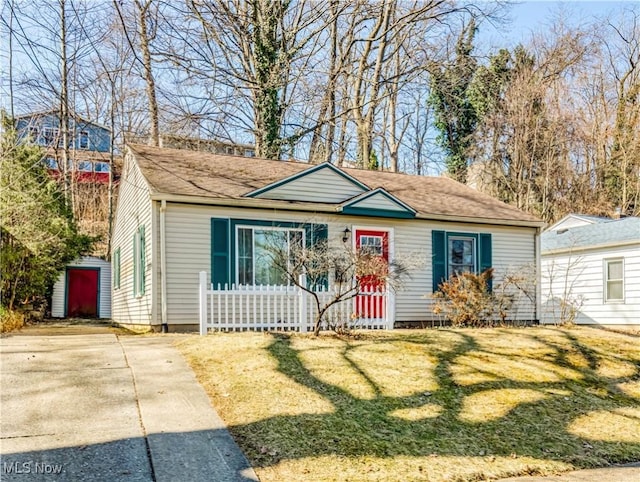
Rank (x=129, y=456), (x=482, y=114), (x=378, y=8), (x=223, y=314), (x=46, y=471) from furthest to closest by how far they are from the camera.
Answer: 1. (x=482, y=114)
2. (x=378, y=8)
3. (x=223, y=314)
4. (x=129, y=456)
5. (x=46, y=471)

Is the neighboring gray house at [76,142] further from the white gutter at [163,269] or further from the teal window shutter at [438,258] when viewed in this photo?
the teal window shutter at [438,258]

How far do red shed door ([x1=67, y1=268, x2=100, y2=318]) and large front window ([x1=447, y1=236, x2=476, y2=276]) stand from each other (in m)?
13.7

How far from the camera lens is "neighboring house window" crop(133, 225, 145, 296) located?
12125 mm

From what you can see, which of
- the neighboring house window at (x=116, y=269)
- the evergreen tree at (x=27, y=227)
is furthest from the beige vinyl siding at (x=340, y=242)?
the neighboring house window at (x=116, y=269)

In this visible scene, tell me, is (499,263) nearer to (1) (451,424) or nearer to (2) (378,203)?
(2) (378,203)

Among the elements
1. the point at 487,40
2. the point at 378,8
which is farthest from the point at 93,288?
the point at 487,40

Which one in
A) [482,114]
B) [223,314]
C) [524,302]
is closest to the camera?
[223,314]

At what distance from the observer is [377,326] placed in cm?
1148

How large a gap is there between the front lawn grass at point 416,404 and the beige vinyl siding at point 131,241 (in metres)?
3.15

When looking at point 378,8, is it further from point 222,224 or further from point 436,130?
point 222,224

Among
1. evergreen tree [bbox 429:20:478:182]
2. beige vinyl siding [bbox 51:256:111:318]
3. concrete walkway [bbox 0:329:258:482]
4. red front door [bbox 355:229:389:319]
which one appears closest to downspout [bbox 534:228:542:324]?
red front door [bbox 355:229:389:319]

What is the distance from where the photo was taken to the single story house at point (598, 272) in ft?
49.9

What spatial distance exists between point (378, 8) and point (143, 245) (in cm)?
1307

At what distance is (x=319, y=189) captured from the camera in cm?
1269
